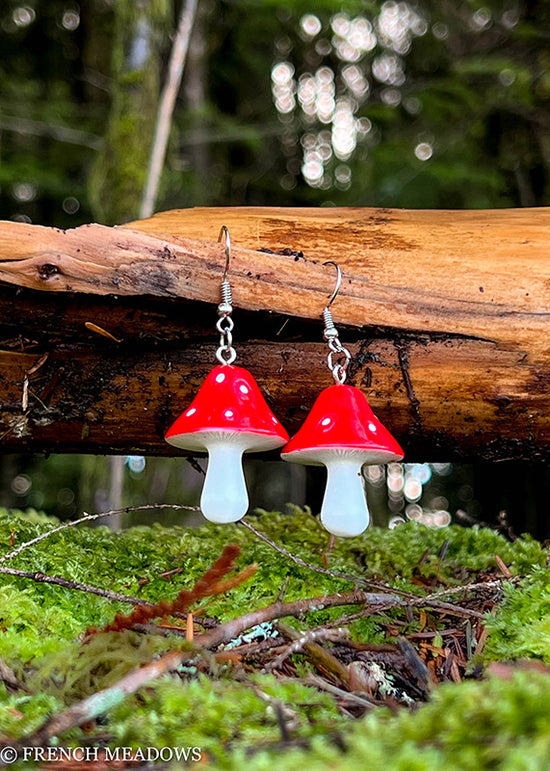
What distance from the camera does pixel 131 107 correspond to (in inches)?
187

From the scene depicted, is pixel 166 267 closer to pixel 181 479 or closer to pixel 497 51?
pixel 181 479

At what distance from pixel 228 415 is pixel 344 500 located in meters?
0.44

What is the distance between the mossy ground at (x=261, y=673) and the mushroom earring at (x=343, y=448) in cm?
29

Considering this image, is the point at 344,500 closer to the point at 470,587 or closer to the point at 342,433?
the point at 342,433

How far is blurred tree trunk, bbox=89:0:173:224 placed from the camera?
466 centimetres

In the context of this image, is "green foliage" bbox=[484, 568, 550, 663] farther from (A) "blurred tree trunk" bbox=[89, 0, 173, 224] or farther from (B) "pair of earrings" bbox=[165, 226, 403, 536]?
(A) "blurred tree trunk" bbox=[89, 0, 173, 224]

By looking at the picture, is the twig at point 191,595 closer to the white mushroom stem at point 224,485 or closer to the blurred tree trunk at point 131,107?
the white mushroom stem at point 224,485

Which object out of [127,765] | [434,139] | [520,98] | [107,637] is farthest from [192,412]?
[434,139]

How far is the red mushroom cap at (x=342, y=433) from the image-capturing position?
6.30 feet

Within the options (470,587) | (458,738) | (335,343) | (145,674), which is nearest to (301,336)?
(335,343)

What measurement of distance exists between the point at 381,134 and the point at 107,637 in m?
7.14

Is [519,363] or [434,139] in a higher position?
[434,139]

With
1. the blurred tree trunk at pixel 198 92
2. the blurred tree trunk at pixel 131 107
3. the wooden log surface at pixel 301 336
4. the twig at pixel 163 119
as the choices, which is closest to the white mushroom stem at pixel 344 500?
the wooden log surface at pixel 301 336

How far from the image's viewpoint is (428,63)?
738 cm
